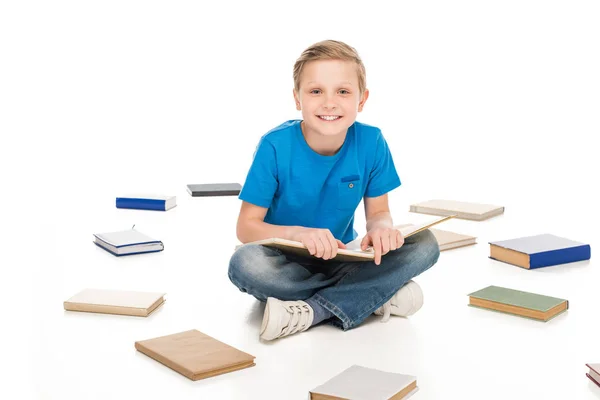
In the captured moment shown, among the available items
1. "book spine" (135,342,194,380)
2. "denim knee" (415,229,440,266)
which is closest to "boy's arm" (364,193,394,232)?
"denim knee" (415,229,440,266)

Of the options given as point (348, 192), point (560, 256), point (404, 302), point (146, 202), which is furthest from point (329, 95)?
point (146, 202)

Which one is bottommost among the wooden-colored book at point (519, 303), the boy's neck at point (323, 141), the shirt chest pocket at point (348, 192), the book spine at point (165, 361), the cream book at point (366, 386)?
the book spine at point (165, 361)

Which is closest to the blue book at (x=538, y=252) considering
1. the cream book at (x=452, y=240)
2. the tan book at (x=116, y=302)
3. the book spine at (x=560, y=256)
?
the book spine at (x=560, y=256)

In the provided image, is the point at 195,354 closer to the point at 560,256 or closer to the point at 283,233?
the point at 283,233

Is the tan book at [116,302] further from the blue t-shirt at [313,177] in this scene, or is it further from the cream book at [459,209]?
the cream book at [459,209]

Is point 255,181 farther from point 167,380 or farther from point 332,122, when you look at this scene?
point 167,380

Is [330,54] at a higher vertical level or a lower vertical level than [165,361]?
higher

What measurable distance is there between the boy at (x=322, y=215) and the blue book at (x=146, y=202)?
1.52m

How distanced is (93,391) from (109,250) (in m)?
1.34

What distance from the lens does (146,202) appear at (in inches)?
164

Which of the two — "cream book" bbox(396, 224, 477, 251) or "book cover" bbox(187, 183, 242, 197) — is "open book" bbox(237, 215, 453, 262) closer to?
"cream book" bbox(396, 224, 477, 251)

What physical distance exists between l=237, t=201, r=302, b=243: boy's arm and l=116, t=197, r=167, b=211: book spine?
1.63 metres

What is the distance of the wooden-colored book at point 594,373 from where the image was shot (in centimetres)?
205

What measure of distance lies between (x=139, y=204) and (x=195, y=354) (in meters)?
2.09
